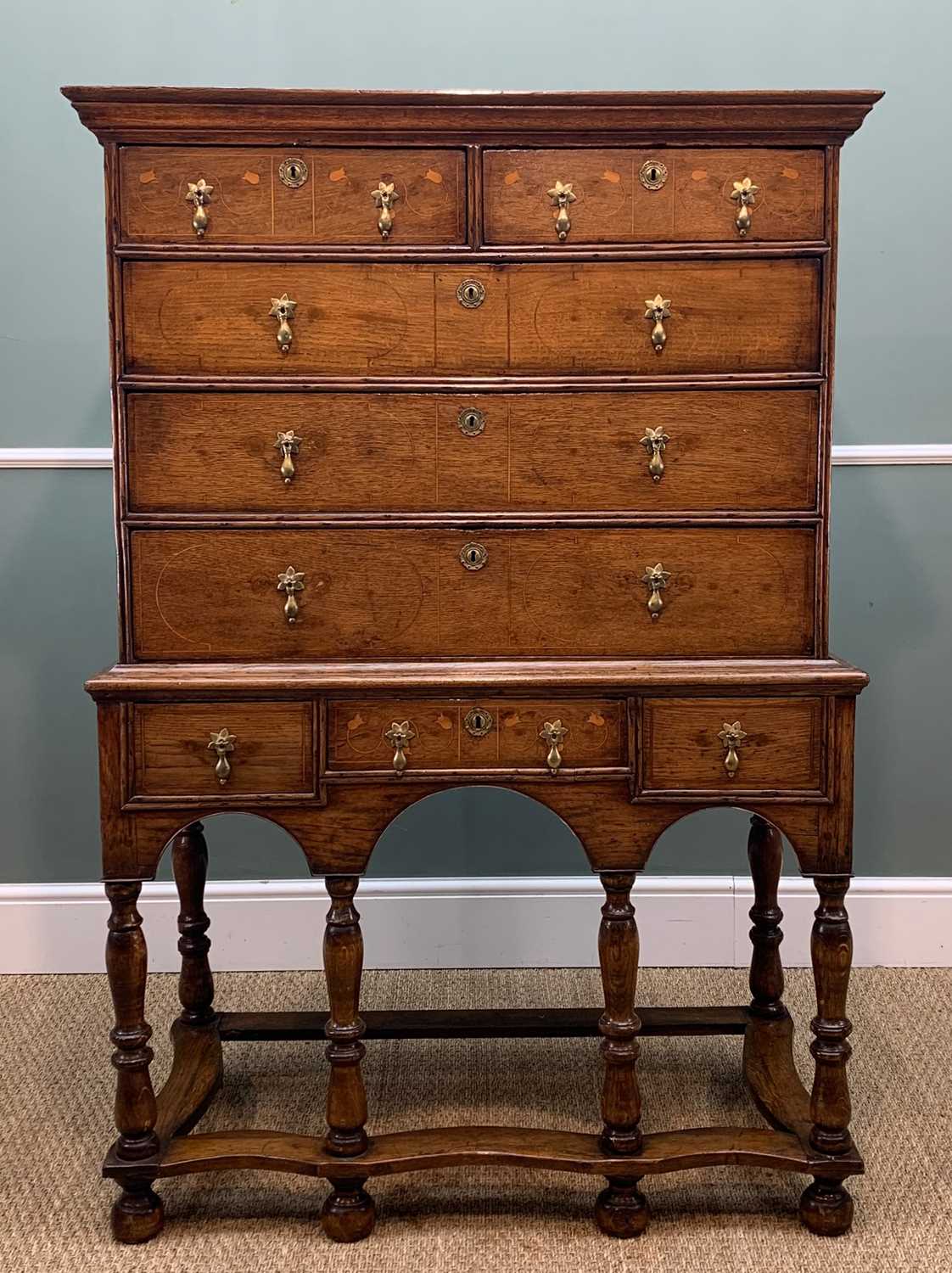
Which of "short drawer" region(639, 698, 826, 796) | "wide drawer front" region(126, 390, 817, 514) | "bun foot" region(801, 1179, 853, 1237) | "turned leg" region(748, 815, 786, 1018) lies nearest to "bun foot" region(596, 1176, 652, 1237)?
"bun foot" region(801, 1179, 853, 1237)

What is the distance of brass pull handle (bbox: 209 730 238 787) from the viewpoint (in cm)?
206

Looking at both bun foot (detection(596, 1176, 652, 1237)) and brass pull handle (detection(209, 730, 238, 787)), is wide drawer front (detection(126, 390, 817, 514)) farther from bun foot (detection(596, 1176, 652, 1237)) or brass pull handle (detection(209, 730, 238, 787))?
bun foot (detection(596, 1176, 652, 1237))

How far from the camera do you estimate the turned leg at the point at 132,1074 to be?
210 cm

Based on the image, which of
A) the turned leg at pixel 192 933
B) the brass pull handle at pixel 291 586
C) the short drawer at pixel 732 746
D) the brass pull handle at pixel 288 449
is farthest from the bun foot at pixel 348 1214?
the brass pull handle at pixel 288 449

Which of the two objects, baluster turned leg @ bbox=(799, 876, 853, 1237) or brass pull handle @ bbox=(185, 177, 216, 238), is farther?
baluster turned leg @ bbox=(799, 876, 853, 1237)

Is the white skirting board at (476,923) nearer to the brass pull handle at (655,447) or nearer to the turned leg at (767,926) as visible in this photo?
the turned leg at (767,926)

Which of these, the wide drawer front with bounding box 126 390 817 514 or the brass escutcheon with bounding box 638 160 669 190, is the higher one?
the brass escutcheon with bounding box 638 160 669 190

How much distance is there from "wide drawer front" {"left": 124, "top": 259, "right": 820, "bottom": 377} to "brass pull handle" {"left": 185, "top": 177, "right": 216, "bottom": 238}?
0.20 ft

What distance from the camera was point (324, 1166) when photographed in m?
2.10

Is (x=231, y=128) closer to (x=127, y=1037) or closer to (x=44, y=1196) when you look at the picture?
(x=127, y=1037)

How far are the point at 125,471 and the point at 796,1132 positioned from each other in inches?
65.6

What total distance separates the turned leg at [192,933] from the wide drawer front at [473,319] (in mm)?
1040

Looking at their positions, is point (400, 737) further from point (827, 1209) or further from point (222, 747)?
point (827, 1209)

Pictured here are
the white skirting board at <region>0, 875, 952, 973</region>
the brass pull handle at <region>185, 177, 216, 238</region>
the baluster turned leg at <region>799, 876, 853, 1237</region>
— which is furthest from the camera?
the white skirting board at <region>0, 875, 952, 973</region>
